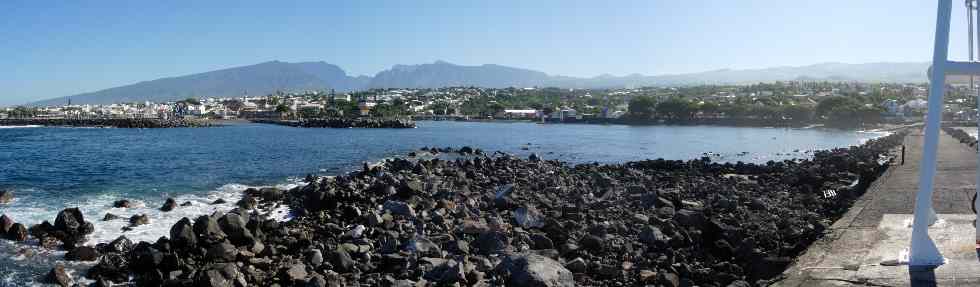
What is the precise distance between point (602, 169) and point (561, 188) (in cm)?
855

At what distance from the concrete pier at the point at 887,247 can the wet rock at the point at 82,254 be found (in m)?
11.7

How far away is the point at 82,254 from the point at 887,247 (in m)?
13.6

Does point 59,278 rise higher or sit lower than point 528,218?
lower

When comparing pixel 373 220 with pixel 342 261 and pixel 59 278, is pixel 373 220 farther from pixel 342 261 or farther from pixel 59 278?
pixel 59 278

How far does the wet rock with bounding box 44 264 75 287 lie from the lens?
10477mm

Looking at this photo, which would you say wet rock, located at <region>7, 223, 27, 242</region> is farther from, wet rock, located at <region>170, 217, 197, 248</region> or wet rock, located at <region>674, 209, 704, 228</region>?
wet rock, located at <region>674, 209, 704, 228</region>

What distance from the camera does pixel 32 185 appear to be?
23.5 m

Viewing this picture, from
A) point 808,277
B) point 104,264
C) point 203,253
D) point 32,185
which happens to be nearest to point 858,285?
point 808,277

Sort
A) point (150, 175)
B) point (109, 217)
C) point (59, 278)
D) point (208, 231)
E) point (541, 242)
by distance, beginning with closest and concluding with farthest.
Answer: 1. point (59, 278)
2. point (541, 242)
3. point (208, 231)
4. point (109, 217)
5. point (150, 175)

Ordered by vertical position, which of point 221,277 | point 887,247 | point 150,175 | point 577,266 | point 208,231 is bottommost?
point 150,175

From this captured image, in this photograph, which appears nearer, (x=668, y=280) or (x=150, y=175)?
(x=668, y=280)

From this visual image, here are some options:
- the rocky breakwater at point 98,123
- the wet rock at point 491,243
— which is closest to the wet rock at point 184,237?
the wet rock at point 491,243

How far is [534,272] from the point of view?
9195 millimetres

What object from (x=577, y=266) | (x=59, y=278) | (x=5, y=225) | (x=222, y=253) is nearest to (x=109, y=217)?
(x=5, y=225)
